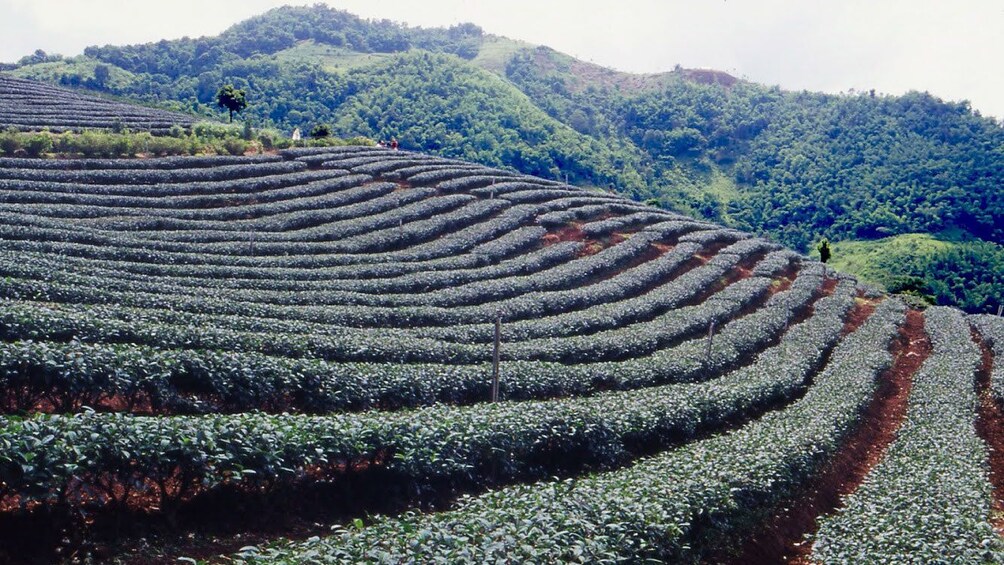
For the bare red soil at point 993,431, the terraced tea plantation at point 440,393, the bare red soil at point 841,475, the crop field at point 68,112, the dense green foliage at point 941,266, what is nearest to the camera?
the terraced tea plantation at point 440,393

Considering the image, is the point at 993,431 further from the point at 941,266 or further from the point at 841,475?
the point at 941,266

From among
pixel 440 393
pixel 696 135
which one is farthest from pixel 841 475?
pixel 696 135

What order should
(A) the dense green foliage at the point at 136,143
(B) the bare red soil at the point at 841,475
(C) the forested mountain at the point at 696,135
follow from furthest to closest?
(C) the forested mountain at the point at 696,135 < (A) the dense green foliage at the point at 136,143 < (B) the bare red soil at the point at 841,475

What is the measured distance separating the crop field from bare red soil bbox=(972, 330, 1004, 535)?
192 feet

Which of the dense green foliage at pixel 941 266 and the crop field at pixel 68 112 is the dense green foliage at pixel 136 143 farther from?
the dense green foliage at pixel 941 266

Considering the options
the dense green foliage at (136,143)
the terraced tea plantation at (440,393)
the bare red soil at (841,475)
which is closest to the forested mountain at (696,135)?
the dense green foliage at (136,143)

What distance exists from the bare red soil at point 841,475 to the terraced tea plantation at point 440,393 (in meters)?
0.10

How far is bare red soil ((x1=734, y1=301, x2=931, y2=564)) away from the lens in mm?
13664

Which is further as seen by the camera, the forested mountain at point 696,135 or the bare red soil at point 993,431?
the forested mountain at point 696,135

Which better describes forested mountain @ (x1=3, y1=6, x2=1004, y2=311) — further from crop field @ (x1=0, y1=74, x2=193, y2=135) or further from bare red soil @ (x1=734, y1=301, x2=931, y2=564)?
bare red soil @ (x1=734, y1=301, x2=931, y2=564)

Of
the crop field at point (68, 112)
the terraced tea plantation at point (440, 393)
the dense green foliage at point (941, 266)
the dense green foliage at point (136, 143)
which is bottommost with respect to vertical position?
the dense green foliage at point (941, 266)

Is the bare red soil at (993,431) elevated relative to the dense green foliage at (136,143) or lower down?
lower down

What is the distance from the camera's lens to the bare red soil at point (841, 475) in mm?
13664

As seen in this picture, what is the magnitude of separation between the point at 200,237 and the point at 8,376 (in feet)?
80.5
